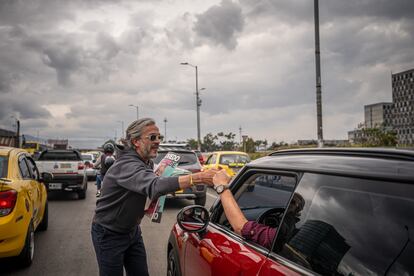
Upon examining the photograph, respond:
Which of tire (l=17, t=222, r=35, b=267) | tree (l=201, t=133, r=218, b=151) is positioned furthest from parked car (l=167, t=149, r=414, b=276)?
tree (l=201, t=133, r=218, b=151)

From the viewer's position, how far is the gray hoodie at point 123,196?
8.98ft

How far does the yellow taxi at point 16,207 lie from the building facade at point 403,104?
A: 138m

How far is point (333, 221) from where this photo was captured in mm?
1772

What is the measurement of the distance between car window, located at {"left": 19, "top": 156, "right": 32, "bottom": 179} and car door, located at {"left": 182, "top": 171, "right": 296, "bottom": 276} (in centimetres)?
395

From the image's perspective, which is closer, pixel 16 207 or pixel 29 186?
pixel 16 207

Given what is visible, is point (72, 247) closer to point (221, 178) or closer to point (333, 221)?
point (221, 178)

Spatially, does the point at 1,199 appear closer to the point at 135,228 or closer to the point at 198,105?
the point at 135,228

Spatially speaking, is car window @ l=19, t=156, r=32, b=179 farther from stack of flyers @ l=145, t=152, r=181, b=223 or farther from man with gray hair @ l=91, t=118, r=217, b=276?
stack of flyers @ l=145, t=152, r=181, b=223

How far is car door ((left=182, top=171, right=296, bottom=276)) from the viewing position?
216 cm

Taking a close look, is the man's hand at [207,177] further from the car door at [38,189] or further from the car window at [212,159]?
the car window at [212,159]

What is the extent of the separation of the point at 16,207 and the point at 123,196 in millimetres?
2707

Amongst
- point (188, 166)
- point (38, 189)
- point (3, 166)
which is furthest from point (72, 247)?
point (188, 166)

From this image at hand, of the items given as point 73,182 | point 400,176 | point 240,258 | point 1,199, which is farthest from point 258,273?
point 73,182

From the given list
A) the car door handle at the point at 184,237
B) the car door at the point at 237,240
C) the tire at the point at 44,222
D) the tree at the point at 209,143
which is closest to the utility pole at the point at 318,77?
the tire at the point at 44,222
